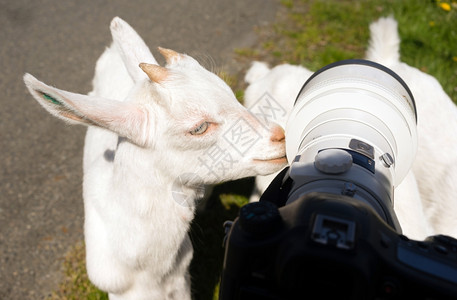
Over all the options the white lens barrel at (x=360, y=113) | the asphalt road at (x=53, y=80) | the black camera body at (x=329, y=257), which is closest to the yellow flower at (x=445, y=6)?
the asphalt road at (x=53, y=80)

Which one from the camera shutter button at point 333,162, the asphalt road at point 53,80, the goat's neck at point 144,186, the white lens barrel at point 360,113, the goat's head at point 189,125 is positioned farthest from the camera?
the asphalt road at point 53,80

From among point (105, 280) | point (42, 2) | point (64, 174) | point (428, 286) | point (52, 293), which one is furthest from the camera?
point (42, 2)

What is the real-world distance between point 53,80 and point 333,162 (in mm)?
4138

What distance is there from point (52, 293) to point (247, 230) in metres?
2.53

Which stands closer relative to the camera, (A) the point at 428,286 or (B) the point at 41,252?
(A) the point at 428,286

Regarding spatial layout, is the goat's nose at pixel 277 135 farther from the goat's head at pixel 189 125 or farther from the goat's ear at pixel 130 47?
the goat's ear at pixel 130 47

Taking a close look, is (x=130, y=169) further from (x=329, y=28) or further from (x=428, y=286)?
(x=329, y=28)

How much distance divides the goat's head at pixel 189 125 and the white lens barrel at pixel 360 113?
0.30 m

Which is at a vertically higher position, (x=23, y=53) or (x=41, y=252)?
(x=23, y=53)

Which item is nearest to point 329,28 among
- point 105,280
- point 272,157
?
point 272,157

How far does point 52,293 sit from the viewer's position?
125 inches

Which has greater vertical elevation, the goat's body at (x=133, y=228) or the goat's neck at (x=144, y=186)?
the goat's neck at (x=144, y=186)

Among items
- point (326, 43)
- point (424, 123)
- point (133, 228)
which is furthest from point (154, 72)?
point (326, 43)

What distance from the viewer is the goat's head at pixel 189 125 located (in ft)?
6.49
